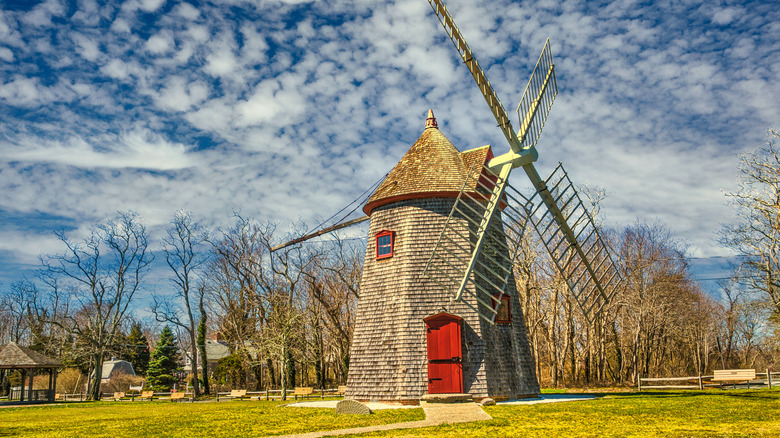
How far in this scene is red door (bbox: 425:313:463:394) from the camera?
15.4 m

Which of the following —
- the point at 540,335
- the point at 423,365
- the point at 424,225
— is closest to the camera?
the point at 423,365

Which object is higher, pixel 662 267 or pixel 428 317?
pixel 662 267

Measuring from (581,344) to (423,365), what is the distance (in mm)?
20859

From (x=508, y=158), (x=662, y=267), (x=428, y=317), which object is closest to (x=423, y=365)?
(x=428, y=317)

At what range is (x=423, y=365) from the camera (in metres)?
15.6

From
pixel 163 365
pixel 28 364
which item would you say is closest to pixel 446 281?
pixel 28 364

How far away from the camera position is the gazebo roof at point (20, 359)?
28688 millimetres

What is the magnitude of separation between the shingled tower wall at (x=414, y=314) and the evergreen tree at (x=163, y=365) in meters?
36.9

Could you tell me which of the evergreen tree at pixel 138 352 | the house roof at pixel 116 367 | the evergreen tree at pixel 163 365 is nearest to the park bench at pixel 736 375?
the evergreen tree at pixel 163 365

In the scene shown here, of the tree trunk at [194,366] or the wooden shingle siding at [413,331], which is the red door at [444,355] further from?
the tree trunk at [194,366]

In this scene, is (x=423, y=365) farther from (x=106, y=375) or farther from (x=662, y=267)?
(x=106, y=375)

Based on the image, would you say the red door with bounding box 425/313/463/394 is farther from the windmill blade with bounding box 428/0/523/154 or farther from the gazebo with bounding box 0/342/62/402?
the gazebo with bounding box 0/342/62/402

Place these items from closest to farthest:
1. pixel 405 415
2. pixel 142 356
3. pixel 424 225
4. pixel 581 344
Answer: pixel 405 415
pixel 424 225
pixel 581 344
pixel 142 356

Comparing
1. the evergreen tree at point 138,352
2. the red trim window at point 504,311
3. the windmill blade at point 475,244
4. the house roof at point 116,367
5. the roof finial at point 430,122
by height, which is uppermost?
the roof finial at point 430,122
